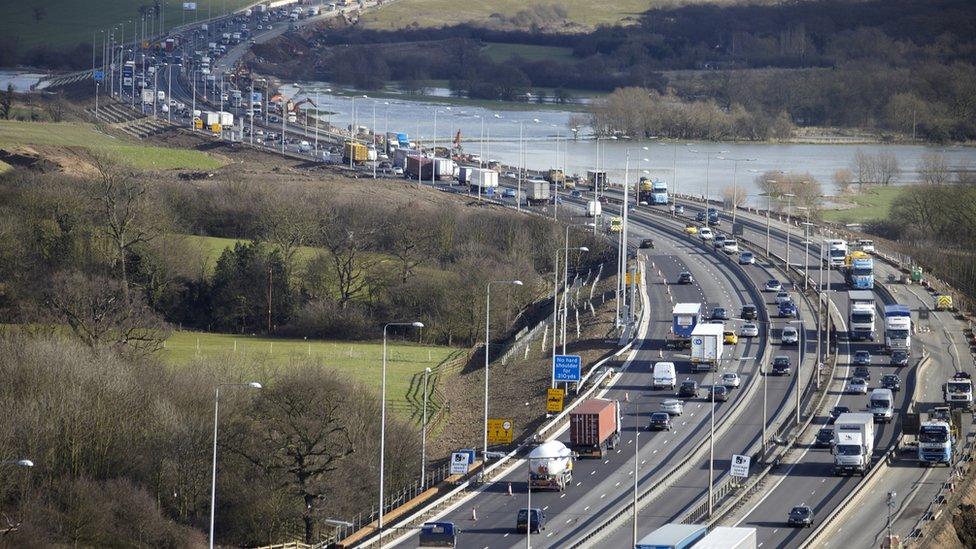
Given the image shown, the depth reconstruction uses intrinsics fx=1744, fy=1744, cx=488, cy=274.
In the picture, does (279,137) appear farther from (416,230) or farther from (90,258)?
(90,258)

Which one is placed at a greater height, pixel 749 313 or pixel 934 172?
pixel 934 172

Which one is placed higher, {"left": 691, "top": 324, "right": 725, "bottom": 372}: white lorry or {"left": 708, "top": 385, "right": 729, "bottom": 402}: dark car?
{"left": 691, "top": 324, "right": 725, "bottom": 372}: white lorry

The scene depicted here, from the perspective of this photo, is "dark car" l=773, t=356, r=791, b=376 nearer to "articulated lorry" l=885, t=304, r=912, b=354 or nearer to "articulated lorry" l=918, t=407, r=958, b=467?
"articulated lorry" l=885, t=304, r=912, b=354

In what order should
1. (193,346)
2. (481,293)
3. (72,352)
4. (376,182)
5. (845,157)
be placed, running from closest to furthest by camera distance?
1. (72,352)
2. (193,346)
3. (481,293)
4. (376,182)
5. (845,157)

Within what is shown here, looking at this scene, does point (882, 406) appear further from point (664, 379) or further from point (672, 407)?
point (664, 379)

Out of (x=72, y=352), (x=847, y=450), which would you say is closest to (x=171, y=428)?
(x=72, y=352)

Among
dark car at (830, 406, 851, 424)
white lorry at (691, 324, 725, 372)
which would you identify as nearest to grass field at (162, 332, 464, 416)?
white lorry at (691, 324, 725, 372)

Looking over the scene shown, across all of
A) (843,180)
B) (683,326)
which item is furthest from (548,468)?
(843,180)
